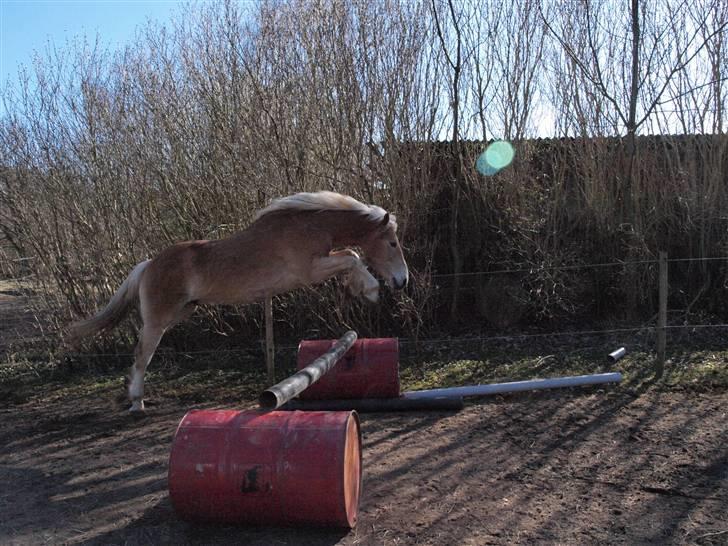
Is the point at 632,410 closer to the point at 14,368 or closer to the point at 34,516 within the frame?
the point at 34,516

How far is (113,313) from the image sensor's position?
18.0ft

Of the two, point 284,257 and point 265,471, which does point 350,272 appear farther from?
point 265,471

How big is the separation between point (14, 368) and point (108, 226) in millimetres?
2178

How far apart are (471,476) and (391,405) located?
5.07ft

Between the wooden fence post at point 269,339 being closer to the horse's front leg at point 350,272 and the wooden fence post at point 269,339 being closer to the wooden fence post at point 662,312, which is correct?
the horse's front leg at point 350,272

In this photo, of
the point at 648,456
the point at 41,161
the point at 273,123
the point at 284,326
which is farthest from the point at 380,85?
the point at 648,456

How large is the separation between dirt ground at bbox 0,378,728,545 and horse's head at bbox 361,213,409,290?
1213 mm

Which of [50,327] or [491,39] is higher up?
[491,39]

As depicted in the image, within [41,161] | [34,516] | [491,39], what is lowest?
[34,516]

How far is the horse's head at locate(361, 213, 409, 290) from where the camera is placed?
190 inches

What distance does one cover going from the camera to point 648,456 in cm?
405

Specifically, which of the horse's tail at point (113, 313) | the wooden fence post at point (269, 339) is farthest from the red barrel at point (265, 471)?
the wooden fence post at point (269, 339)

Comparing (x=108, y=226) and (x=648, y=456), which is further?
(x=108, y=226)

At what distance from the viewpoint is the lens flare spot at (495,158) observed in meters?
8.64
